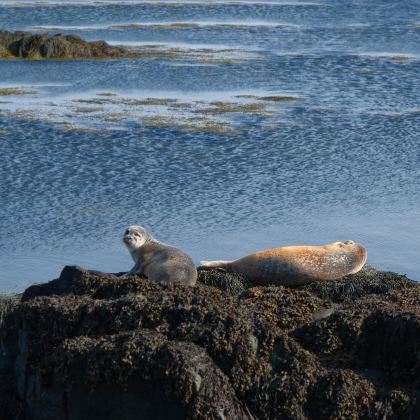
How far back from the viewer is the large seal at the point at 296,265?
7500mm

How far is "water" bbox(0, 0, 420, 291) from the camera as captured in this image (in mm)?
9867

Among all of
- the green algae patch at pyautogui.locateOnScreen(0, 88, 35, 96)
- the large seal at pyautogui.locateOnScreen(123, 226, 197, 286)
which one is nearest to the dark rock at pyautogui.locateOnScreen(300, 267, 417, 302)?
the large seal at pyautogui.locateOnScreen(123, 226, 197, 286)

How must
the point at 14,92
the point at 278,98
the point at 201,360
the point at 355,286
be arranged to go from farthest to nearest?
the point at 14,92 → the point at 278,98 → the point at 355,286 → the point at 201,360

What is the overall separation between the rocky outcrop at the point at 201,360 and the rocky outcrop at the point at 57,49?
58.5 ft

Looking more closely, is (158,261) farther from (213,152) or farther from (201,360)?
(213,152)

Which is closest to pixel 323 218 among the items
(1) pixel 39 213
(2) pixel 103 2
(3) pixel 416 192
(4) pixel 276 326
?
(3) pixel 416 192

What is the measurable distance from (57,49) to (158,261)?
1638 centimetres

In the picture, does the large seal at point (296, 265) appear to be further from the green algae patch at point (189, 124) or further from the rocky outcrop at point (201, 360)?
the green algae patch at point (189, 124)

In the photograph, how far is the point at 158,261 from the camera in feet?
24.0

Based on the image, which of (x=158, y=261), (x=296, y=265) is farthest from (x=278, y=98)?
(x=158, y=261)

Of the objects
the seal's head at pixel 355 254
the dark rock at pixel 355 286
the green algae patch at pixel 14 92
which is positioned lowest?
the green algae patch at pixel 14 92

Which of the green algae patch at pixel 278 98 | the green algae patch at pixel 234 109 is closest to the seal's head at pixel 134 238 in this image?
the green algae patch at pixel 234 109

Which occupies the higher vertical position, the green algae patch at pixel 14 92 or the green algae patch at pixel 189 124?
the green algae patch at pixel 189 124

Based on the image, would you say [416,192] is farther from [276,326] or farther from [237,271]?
[276,326]
